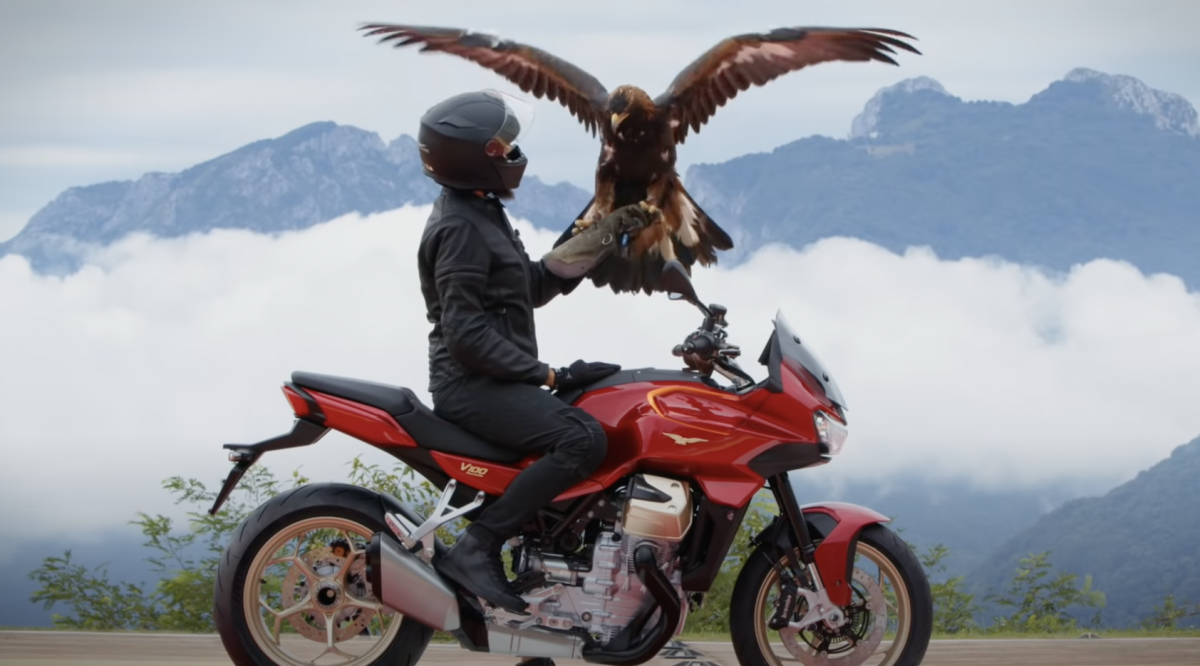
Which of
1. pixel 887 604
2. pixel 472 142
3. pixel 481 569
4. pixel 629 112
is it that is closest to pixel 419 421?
pixel 481 569

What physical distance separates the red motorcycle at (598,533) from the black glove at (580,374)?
0.03 metres

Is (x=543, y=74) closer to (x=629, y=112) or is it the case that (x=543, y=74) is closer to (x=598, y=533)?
(x=629, y=112)

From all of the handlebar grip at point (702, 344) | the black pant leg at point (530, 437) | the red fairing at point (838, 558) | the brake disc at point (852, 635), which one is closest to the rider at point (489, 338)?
the black pant leg at point (530, 437)

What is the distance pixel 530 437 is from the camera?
13.0ft

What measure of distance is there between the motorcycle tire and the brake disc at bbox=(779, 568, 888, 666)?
1.11 metres

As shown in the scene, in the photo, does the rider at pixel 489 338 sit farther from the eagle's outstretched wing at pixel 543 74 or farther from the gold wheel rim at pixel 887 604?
the eagle's outstretched wing at pixel 543 74

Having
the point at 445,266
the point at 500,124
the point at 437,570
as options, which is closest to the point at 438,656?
the point at 437,570

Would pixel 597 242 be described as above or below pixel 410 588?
above

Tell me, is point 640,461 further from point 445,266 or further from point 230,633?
point 230,633

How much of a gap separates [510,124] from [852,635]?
178cm

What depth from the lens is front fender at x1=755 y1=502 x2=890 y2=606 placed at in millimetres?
4148

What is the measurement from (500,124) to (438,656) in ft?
6.17

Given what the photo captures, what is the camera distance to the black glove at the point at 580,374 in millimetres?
4129

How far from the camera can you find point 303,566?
4102mm
